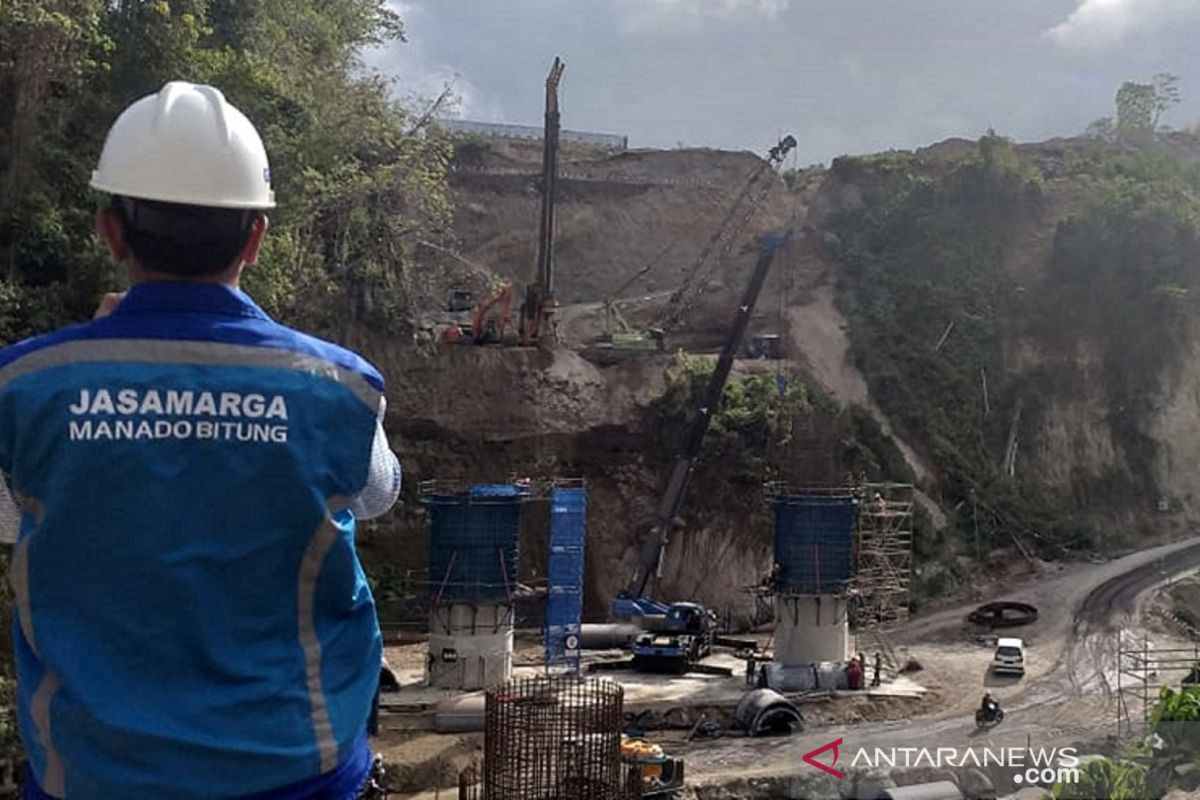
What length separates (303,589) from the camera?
228cm

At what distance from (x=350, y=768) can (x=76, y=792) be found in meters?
0.48

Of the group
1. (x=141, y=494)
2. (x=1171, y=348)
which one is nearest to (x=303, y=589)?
(x=141, y=494)

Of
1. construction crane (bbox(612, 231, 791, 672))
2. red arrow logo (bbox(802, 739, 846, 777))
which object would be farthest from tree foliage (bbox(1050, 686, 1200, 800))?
construction crane (bbox(612, 231, 791, 672))

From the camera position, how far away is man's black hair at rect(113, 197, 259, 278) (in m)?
2.34

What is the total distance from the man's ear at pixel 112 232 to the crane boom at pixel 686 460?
2986 centimetres

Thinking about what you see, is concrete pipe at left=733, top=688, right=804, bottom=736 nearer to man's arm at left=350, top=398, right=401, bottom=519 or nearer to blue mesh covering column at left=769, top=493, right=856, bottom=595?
blue mesh covering column at left=769, top=493, right=856, bottom=595

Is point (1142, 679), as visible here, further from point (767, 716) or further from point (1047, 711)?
point (767, 716)

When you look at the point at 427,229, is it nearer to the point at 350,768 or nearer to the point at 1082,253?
the point at 1082,253

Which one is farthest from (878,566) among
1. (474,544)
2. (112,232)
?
(112,232)

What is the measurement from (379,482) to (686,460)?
99.8 ft

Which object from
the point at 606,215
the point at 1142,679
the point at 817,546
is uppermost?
the point at 606,215

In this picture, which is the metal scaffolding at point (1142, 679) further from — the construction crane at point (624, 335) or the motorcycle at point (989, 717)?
the construction crane at point (624, 335)

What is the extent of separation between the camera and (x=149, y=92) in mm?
26828

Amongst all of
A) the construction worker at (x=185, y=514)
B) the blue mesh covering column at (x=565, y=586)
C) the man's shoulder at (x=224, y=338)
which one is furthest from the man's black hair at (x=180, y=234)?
the blue mesh covering column at (x=565, y=586)
